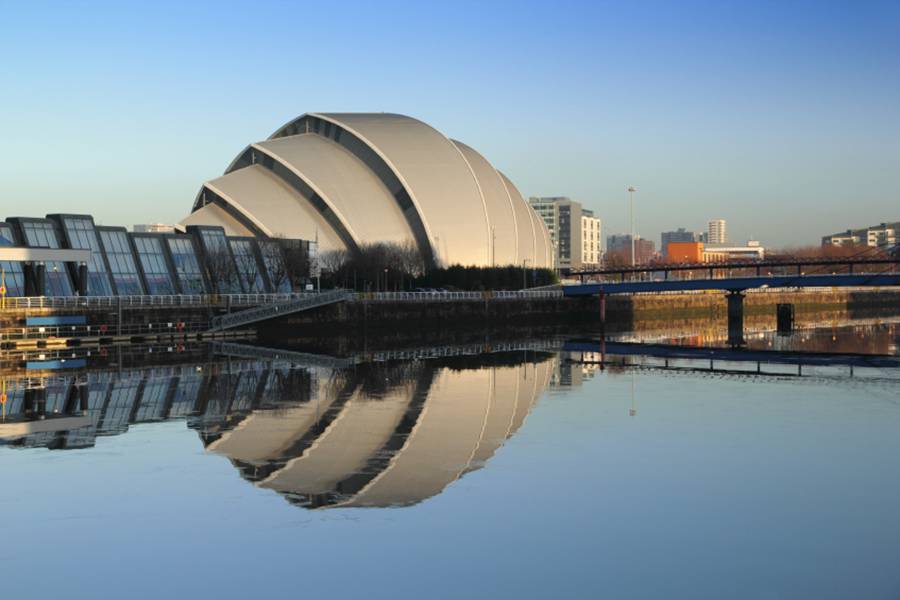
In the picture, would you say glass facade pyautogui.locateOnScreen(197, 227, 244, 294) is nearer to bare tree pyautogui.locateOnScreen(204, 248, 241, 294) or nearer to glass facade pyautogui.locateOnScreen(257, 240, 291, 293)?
bare tree pyautogui.locateOnScreen(204, 248, 241, 294)

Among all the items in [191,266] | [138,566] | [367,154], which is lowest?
[138,566]

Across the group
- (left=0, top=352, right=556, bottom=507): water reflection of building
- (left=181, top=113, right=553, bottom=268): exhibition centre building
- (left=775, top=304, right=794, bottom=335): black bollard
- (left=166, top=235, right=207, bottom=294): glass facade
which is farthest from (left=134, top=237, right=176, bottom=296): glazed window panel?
(left=775, top=304, right=794, bottom=335): black bollard

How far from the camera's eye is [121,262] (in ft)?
196

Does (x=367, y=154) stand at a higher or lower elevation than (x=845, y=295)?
higher

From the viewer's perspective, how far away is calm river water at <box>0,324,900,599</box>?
11695mm

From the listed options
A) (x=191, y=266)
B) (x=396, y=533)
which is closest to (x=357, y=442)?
(x=396, y=533)

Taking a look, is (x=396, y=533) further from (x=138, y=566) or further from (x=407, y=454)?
(x=407, y=454)

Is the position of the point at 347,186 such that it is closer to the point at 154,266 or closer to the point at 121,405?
the point at 154,266

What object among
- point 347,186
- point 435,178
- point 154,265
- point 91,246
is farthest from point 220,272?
point 435,178

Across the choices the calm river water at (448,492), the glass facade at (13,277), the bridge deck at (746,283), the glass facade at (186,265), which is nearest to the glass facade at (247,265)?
the glass facade at (186,265)

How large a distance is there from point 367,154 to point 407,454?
63.3 m

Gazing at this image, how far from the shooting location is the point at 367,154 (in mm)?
80250

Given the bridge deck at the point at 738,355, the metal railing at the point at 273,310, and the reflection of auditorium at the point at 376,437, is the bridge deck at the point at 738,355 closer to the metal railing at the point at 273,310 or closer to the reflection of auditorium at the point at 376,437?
the reflection of auditorium at the point at 376,437

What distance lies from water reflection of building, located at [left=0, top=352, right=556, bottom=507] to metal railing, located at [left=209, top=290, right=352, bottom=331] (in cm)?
1799
